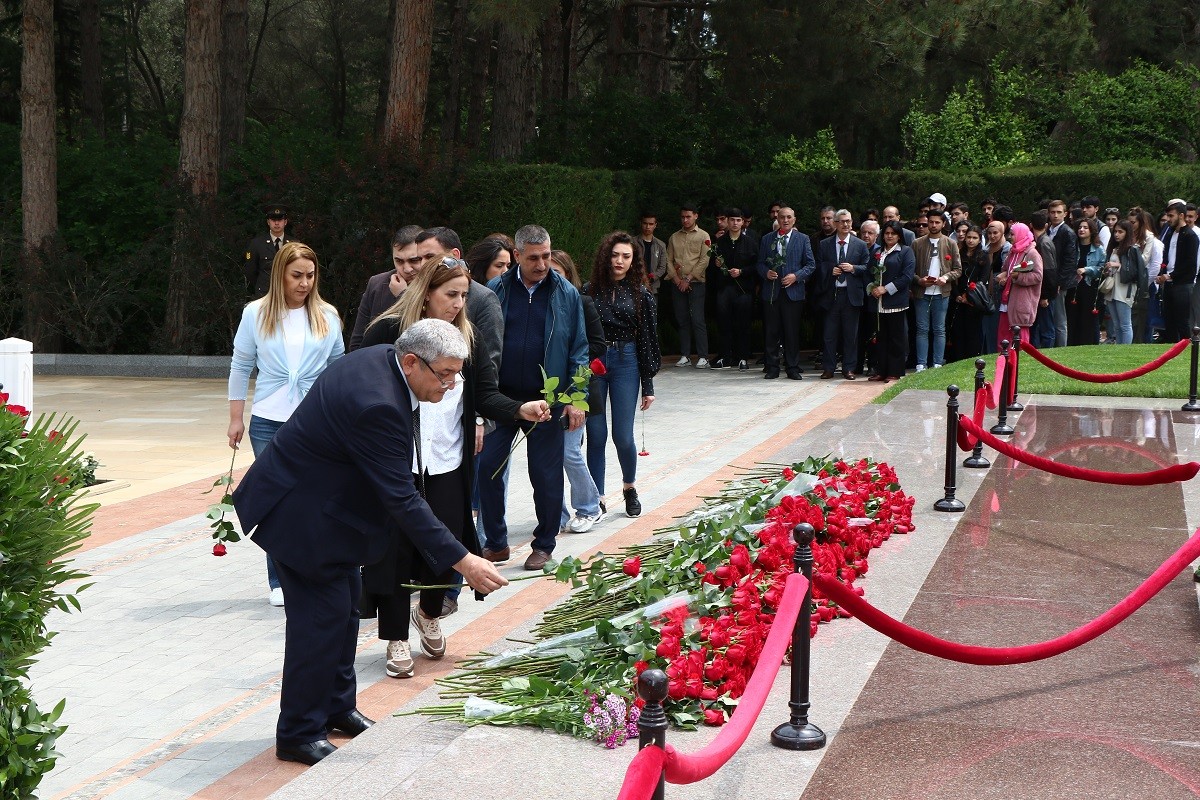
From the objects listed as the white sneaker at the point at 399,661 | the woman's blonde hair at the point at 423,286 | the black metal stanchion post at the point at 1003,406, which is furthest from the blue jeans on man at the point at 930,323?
the white sneaker at the point at 399,661

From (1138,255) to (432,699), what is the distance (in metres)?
14.0

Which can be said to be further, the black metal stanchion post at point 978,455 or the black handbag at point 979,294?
the black handbag at point 979,294

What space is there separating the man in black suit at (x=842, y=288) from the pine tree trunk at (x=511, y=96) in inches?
328

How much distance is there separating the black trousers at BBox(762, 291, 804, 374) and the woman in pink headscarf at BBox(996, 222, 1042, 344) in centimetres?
298

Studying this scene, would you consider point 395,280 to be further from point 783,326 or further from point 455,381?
point 783,326

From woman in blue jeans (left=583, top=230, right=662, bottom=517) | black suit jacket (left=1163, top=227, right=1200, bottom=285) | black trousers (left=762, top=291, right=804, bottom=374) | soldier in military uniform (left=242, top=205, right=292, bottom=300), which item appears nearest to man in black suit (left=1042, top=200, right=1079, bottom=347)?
black suit jacket (left=1163, top=227, right=1200, bottom=285)

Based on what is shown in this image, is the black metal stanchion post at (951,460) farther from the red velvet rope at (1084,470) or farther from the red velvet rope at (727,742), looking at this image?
the red velvet rope at (727,742)

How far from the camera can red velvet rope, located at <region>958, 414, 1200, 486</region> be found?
8422mm

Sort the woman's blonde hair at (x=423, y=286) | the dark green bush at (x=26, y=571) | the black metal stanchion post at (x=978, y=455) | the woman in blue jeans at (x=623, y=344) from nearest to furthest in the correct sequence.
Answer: the dark green bush at (x=26, y=571), the woman's blonde hair at (x=423, y=286), the woman in blue jeans at (x=623, y=344), the black metal stanchion post at (x=978, y=455)

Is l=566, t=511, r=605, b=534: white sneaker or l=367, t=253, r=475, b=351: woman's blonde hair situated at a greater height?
l=367, t=253, r=475, b=351: woman's blonde hair

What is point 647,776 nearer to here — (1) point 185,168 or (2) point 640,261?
(2) point 640,261

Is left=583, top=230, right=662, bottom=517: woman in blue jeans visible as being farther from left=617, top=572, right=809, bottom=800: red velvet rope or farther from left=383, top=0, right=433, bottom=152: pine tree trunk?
left=383, top=0, right=433, bottom=152: pine tree trunk

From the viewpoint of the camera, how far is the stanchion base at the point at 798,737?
4.45 meters

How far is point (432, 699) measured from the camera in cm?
524
